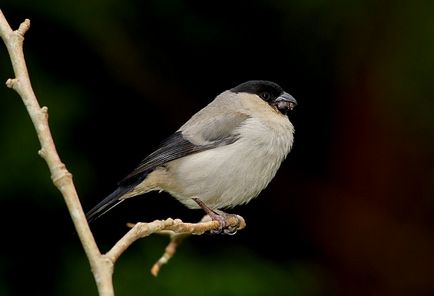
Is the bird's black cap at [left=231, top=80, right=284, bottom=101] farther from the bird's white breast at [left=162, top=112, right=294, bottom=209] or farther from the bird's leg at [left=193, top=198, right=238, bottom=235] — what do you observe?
the bird's leg at [left=193, top=198, right=238, bottom=235]

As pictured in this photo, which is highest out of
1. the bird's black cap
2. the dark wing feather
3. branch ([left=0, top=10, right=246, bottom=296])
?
branch ([left=0, top=10, right=246, bottom=296])

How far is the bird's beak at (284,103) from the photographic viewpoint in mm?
3877

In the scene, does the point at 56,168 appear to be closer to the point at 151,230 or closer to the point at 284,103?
the point at 151,230

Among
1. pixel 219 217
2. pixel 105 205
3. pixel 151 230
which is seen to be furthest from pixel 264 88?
pixel 151 230

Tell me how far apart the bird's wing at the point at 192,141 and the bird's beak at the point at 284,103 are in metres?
0.19

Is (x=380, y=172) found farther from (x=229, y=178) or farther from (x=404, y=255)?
(x=229, y=178)

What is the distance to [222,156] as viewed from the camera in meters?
3.62

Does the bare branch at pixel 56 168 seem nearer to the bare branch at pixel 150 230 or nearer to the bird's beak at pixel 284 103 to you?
the bare branch at pixel 150 230

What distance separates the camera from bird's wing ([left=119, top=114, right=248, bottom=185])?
374 centimetres

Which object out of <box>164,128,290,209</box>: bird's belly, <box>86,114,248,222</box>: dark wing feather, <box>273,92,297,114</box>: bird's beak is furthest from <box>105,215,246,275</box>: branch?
<box>273,92,297,114</box>: bird's beak

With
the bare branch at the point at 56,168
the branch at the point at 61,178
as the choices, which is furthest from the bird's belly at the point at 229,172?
the bare branch at the point at 56,168

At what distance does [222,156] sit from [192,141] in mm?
237

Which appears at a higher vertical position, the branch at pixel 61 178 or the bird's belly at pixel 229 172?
the branch at pixel 61 178

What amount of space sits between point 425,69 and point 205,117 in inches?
56.7
